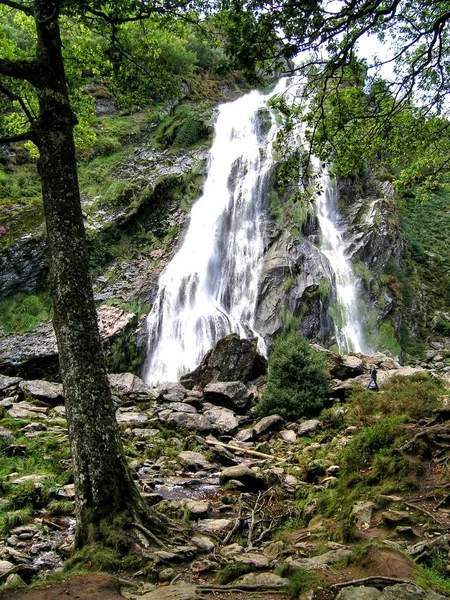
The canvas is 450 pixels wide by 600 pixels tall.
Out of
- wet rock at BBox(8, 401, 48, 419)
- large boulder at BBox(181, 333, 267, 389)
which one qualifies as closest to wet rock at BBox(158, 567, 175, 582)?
wet rock at BBox(8, 401, 48, 419)

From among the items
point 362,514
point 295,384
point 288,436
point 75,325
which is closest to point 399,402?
point 288,436

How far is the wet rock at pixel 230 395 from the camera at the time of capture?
50.3 feet

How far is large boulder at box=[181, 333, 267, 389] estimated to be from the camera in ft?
59.5

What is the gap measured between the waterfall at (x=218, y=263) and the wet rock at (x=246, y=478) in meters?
12.0

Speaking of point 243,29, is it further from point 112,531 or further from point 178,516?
point 178,516

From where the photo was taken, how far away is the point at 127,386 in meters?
17.5

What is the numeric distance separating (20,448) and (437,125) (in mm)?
11488

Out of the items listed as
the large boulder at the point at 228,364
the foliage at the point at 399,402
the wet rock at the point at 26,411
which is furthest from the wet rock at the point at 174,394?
the foliage at the point at 399,402

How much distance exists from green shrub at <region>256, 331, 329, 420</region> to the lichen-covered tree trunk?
27.8 ft

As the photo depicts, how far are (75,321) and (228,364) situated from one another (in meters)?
13.2

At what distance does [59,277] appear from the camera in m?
5.42

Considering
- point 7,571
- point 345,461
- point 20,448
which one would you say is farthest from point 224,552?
point 20,448

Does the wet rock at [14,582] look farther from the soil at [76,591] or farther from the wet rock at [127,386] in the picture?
the wet rock at [127,386]

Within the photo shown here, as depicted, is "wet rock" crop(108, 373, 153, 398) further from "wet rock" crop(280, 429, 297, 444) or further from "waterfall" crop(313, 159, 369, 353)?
"waterfall" crop(313, 159, 369, 353)
